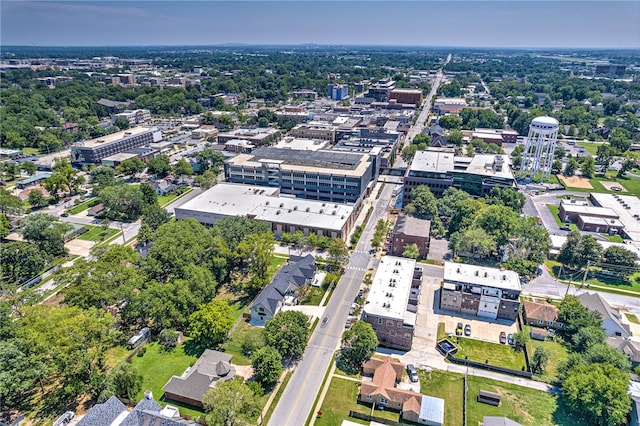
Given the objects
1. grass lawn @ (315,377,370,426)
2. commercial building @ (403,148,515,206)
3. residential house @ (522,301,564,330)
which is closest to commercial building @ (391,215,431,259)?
commercial building @ (403,148,515,206)

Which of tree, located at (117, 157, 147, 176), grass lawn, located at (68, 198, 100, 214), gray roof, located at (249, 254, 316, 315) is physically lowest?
grass lawn, located at (68, 198, 100, 214)

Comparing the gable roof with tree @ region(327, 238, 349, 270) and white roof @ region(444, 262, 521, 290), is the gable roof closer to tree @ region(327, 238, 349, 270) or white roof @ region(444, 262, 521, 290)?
white roof @ region(444, 262, 521, 290)

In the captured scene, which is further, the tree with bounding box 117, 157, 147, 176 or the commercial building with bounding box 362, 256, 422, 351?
the tree with bounding box 117, 157, 147, 176

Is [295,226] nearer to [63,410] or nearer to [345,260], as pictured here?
[345,260]

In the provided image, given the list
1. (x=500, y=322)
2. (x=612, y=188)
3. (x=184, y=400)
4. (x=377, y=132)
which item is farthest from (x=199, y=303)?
(x=612, y=188)

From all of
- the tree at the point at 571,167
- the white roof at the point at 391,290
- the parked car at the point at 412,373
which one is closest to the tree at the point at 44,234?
the white roof at the point at 391,290

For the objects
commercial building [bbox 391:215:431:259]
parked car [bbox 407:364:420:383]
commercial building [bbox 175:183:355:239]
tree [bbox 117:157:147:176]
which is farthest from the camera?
tree [bbox 117:157:147:176]

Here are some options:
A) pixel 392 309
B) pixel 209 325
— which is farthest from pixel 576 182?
pixel 209 325
